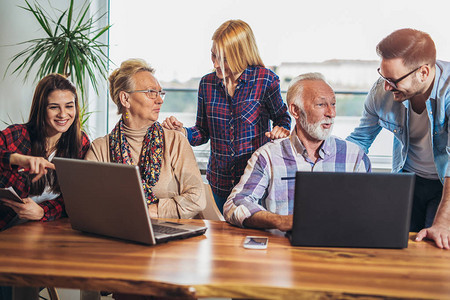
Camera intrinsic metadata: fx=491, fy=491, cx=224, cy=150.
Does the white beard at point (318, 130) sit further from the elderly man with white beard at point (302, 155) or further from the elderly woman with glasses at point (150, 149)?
the elderly woman with glasses at point (150, 149)

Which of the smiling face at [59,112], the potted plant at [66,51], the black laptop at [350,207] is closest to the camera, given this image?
the black laptop at [350,207]

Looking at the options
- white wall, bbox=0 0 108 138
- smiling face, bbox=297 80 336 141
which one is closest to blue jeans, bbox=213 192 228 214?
smiling face, bbox=297 80 336 141

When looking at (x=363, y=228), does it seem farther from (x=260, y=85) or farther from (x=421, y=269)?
(x=260, y=85)

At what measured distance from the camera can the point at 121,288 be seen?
4.32 feet

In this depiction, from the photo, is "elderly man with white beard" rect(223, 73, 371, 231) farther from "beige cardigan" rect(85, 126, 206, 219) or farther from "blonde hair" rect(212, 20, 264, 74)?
"blonde hair" rect(212, 20, 264, 74)

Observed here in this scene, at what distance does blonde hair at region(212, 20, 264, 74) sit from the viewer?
2473 mm

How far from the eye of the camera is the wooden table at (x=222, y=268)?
1281 millimetres

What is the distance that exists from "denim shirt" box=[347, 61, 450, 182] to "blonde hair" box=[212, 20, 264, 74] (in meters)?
0.66

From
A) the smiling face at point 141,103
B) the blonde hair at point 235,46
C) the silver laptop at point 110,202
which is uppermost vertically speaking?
the blonde hair at point 235,46

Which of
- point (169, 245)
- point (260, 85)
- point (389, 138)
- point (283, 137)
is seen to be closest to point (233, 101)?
point (260, 85)

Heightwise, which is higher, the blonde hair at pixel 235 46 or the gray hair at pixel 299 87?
the blonde hair at pixel 235 46

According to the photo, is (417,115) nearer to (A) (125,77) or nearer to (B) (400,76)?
(B) (400,76)

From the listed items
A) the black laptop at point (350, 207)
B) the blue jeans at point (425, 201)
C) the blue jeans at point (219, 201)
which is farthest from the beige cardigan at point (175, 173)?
the blue jeans at point (425, 201)

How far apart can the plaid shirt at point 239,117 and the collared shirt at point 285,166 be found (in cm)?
34
